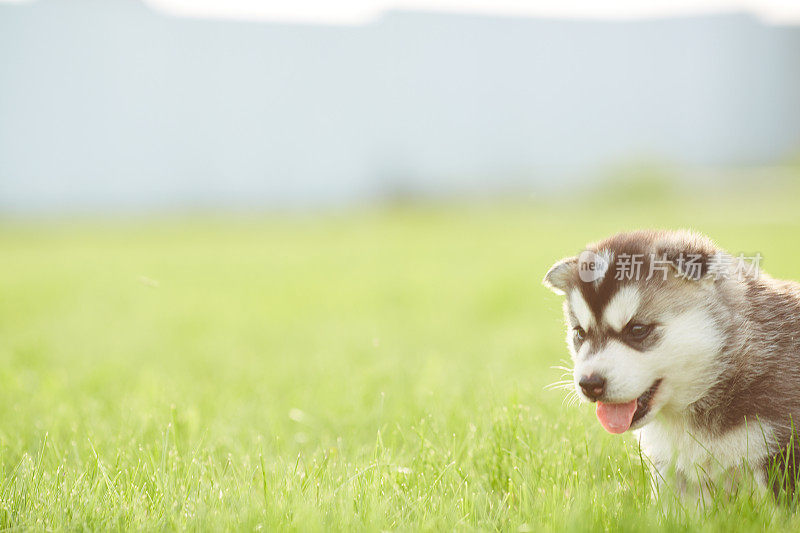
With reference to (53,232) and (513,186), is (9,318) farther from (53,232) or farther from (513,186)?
(513,186)

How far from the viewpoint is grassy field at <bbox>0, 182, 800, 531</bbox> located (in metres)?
2.99

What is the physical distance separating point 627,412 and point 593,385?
0.25m

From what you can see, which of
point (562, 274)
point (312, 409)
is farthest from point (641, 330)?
point (312, 409)

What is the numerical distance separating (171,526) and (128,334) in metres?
6.94

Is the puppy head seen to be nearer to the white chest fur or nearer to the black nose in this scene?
the black nose

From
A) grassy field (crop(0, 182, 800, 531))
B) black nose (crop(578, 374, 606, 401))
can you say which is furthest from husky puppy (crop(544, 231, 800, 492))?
grassy field (crop(0, 182, 800, 531))

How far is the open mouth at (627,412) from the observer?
10.5 feet

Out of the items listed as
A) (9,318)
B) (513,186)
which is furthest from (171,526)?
(513,186)

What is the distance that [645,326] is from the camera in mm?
3301

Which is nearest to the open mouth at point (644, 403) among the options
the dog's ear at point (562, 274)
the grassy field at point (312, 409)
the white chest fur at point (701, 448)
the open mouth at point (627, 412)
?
the open mouth at point (627, 412)

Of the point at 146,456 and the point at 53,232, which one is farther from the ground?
the point at 146,456

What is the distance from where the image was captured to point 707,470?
10.7ft

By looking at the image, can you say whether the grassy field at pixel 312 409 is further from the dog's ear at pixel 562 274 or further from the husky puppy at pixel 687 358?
the dog's ear at pixel 562 274

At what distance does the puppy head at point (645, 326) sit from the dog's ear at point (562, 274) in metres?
0.12
